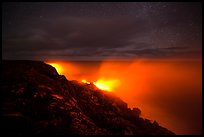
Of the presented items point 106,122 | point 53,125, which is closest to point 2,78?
point 53,125

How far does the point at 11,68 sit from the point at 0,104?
282 inches

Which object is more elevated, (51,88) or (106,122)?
(51,88)

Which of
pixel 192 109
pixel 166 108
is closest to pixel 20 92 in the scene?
pixel 166 108

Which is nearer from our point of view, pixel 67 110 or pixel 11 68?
pixel 67 110

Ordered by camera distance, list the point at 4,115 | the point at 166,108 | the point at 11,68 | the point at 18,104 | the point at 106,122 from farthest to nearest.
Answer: the point at 166,108, the point at 106,122, the point at 11,68, the point at 18,104, the point at 4,115

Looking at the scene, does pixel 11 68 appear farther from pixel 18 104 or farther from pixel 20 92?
pixel 18 104

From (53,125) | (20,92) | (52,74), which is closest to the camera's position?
(53,125)

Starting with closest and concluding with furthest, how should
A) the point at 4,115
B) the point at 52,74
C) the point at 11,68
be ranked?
the point at 4,115 < the point at 11,68 < the point at 52,74

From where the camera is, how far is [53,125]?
12.3 metres

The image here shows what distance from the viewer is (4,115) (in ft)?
37.2

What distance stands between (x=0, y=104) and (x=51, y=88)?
539 cm

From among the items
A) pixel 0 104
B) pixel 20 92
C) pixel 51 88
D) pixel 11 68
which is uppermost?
pixel 11 68

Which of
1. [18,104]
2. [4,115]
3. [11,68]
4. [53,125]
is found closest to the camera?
[4,115]

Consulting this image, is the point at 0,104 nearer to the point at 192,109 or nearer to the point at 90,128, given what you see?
the point at 90,128
